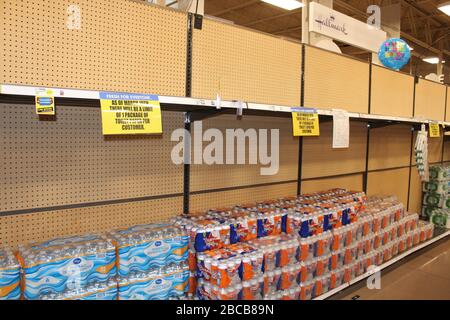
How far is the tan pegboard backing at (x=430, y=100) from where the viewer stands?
421cm

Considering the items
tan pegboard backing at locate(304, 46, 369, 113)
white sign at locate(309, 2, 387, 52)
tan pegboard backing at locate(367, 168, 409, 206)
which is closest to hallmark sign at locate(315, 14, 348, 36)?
white sign at locate(309, 2, 387, 52)

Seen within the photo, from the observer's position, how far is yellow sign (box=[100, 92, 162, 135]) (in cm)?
145

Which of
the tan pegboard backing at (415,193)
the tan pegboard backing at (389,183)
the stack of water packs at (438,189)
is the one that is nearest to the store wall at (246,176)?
the tan pegboard backing at (389,183)

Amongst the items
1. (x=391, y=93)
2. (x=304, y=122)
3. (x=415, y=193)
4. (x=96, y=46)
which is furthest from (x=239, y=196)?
(x=415, y=193)

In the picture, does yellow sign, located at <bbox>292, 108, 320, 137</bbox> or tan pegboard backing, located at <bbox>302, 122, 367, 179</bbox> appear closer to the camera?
yellow sign, located at <bbox>292, 108, 320, 137</bbox>

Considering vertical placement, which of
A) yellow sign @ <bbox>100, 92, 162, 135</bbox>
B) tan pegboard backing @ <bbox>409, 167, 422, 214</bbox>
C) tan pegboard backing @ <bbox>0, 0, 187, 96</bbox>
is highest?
tan pegboard backing @ <bbox>0, 0, 187, 96</bbox>

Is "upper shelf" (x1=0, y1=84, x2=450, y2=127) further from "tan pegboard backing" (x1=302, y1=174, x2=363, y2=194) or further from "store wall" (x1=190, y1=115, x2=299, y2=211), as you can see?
"tan pegboard backing" (x1=302, y1=174, x2=363, y2=194)

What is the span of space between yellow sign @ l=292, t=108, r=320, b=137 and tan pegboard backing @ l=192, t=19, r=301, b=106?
174 millimetres

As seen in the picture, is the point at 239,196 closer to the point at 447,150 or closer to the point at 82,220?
the point at 82,220

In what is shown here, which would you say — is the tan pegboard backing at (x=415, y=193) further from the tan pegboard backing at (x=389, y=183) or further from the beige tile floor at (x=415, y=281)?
the beige tile floor at (x=415, y=281)

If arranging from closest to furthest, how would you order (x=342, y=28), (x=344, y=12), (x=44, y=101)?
(x=44, y=101)
(x=342, y=28)
(x=344, y=12)

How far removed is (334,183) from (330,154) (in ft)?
1.10

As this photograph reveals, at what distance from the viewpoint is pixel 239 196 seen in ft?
8.86
